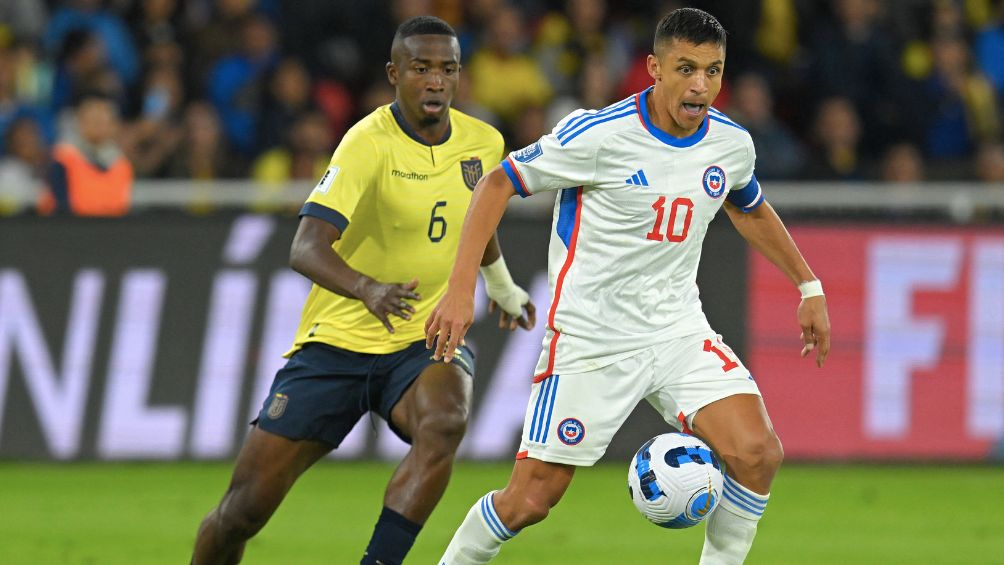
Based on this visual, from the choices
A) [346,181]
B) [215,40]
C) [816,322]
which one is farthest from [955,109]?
[346,181]

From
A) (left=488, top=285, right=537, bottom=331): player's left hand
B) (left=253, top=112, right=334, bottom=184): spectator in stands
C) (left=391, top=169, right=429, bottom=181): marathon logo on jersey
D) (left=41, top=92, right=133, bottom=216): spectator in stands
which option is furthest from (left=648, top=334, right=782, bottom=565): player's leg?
(left=253, top=112, right=334, bottom=184): spectator in stands

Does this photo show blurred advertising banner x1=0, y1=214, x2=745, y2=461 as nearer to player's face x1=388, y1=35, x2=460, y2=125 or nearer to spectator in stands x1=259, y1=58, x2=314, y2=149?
spectator in stands x1=259, y1=58, x2=314, y2=149

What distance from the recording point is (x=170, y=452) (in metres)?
11.5

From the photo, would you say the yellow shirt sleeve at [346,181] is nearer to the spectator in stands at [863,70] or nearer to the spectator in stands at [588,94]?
the spectator in stands at [588,94]

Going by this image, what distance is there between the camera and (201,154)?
13.4 metres

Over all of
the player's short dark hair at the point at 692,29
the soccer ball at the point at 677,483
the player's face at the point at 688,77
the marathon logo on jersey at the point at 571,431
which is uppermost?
the player's short dark hair at the point at 692,29

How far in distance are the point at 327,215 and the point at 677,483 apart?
5.55 ft

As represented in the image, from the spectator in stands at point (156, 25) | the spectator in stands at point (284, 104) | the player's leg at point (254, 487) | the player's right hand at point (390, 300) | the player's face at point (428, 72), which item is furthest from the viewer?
the spectator in stands at point (156, 25)

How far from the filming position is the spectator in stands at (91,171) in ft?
39.8

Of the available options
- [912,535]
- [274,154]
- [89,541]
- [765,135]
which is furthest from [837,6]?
[89,541]

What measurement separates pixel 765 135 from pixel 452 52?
7.67 m

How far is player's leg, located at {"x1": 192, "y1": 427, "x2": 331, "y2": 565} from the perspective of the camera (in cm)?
642

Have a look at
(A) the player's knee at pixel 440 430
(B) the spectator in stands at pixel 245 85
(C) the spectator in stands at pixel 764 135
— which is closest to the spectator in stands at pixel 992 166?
(C) the spectator in stands at pixel 764 135

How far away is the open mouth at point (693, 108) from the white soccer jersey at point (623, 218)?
17 cm
